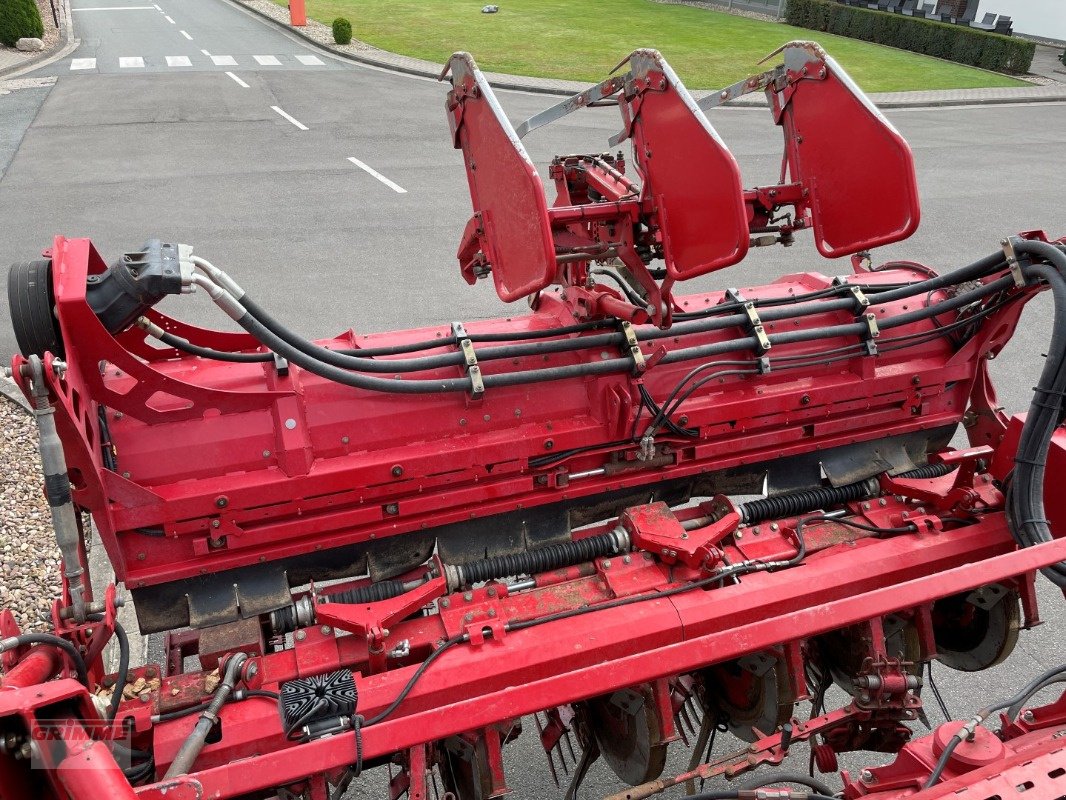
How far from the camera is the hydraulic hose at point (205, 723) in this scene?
2773mm

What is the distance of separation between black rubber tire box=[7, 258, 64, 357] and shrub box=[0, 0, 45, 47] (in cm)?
2253

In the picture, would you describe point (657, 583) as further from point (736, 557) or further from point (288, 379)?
point (288, 379)

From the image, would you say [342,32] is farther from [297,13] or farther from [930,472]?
[930,472]

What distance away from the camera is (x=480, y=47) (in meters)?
22.2

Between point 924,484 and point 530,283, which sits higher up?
point 530,283

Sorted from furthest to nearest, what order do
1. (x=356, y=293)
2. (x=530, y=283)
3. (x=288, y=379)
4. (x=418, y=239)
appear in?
(x=418, y=239) < (x=356, y=293) < (x=288, y=379) < (x=530, y=283)

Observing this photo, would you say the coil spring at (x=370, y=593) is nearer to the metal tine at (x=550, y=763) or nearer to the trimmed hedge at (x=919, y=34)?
the metal tine at (x=550, y=763)

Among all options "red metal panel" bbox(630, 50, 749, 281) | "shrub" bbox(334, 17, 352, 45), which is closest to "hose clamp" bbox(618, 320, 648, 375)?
"red metal panel" bbox(630, 50, 749, 281)

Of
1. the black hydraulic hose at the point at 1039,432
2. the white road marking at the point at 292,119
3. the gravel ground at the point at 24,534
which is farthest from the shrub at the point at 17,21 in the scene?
the black hydraulic hose at the point at 1039,432

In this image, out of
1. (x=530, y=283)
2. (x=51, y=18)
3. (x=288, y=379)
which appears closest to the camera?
(x=530, y=283)

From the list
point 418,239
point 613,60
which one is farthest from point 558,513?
point 613,60

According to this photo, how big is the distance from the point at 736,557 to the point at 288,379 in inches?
87.8

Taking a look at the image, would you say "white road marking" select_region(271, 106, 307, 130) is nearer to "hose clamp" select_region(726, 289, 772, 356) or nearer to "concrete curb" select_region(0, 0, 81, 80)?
"concrete curb" select_region(0, 0, 81, 80)

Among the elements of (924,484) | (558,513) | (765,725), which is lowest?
(765,725)
